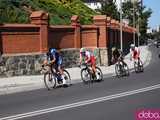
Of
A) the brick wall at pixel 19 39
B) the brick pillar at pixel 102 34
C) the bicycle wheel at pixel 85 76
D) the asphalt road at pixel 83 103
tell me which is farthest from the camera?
the brick pillar at pixel 102 34

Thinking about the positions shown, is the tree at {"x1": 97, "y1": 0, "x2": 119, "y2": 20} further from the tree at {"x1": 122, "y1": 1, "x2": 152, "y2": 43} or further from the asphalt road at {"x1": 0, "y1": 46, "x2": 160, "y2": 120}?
the asphalt road at {"x1": 0, "y1": 46, "x2": 160, "y2": 120}

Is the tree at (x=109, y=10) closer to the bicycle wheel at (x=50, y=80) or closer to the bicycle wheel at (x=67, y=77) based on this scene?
the bicycle wheel at (x=67, y=77)

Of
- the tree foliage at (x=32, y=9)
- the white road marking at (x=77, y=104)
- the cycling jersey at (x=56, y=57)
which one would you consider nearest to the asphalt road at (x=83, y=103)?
the white road marking at (x=77, y=104)

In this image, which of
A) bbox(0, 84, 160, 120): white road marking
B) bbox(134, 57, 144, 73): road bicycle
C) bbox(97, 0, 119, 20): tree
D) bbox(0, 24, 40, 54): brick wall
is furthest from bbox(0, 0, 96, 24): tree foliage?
bbox(97, 0, 119, 20): tree

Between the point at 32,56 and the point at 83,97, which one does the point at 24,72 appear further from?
the point at 83,97

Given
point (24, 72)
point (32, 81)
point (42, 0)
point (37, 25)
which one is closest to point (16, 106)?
point (32, 81)

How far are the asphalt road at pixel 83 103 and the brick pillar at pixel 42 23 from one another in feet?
29.0

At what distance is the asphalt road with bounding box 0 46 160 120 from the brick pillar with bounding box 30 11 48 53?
883cm

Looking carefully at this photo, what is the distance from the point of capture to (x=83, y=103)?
14.6m

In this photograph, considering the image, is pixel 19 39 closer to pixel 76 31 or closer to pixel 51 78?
pixel 76 31

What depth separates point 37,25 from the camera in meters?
28.4

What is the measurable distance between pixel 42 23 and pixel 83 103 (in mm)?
14330

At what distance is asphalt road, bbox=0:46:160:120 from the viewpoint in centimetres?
1221

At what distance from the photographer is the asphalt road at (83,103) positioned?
12211mm
